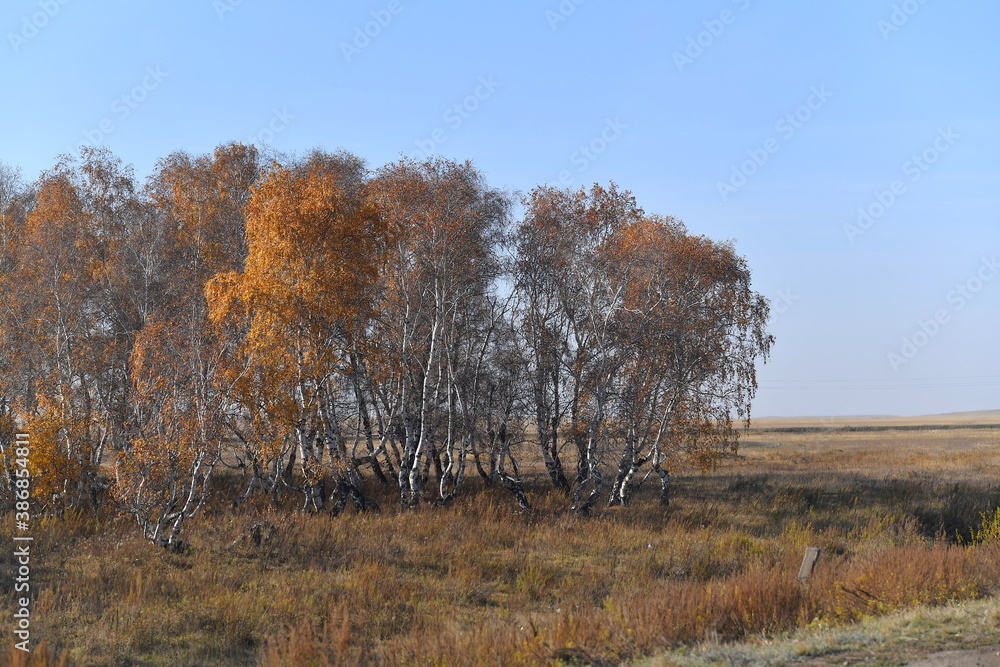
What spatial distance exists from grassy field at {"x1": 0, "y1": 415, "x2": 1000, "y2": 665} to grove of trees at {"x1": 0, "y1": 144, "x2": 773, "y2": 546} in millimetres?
1737

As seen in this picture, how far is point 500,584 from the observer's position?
15.4 m

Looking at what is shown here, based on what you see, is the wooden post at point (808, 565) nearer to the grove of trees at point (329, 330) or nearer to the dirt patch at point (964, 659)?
the dirt patch at point (964, 659)

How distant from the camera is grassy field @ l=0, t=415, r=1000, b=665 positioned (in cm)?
1020

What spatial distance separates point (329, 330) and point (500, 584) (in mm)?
8180

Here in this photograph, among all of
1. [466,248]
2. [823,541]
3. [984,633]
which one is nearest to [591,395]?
[466,248]

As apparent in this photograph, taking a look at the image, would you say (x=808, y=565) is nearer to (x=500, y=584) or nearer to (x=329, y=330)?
(x=500, y=584)

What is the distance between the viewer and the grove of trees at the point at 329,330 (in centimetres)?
1788

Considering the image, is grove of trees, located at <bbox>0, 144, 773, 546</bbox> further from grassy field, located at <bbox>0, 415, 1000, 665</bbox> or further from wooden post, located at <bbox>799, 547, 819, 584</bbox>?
wooden post, located at <bbox>799, 547, 819, 584</bbox>

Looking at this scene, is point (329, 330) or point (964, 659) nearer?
point (964, 659)

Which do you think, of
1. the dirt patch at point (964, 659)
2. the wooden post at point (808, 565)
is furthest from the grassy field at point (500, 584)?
the dirt patch at point (964, 659)

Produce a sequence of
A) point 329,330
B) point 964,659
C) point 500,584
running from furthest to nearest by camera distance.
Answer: point 329,330 < point 500,584 < point 964,659

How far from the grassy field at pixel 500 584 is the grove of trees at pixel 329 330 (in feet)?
5.70

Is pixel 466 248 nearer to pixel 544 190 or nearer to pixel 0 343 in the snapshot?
pixel 544 190

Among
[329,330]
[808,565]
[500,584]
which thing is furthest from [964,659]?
[329,330]
